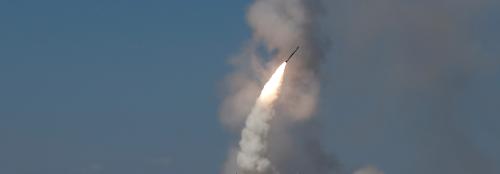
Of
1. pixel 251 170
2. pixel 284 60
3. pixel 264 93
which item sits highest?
pixel 284 60

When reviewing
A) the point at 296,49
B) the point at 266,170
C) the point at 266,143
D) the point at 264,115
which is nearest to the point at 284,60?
the point at 296,49

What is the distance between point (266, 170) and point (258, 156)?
5.05 feet

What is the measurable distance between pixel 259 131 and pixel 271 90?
382cm

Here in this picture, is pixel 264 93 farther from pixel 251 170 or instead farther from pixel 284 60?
pixel 251 170

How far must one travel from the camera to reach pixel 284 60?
122 ft

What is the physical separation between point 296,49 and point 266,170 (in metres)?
11.1

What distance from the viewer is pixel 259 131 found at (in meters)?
36.4

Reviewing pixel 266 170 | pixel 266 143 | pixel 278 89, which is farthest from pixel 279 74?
pixel 266 170

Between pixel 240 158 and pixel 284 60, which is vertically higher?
pixel 284 60

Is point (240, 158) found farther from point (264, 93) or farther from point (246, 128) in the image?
point (264, 93)

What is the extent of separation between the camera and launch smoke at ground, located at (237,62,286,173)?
35.8m

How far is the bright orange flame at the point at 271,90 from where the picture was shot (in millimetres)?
36547

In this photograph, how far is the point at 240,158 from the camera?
36.1 meters

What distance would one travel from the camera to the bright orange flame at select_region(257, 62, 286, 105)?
3655 centimetres
